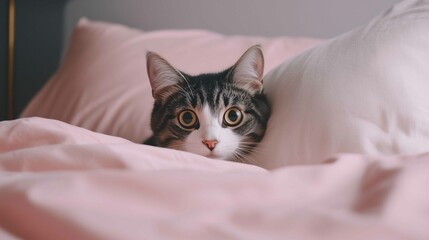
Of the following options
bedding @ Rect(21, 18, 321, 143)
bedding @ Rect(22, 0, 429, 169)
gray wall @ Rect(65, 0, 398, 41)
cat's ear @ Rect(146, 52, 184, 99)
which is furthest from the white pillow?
gray wall @ Rect(65, 0, 398, 41)

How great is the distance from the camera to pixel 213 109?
950mm

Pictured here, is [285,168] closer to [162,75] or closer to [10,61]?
[162,75]

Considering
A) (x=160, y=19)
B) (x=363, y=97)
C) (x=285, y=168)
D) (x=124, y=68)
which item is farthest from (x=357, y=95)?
(x=160, y=19)

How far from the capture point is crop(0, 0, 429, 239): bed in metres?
0.44

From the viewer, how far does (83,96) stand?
136 cm

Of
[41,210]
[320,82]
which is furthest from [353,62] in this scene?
[41,210]

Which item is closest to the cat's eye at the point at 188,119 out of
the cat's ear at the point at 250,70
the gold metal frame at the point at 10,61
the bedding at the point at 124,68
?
the cat's ear at the point at 250,70

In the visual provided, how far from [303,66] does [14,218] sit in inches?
22.4

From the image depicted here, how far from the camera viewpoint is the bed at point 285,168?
445 millimetres

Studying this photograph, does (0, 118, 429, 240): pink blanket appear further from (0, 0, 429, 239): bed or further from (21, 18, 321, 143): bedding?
(21, 18, 321, 143): bedding

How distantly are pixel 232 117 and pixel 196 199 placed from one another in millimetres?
494

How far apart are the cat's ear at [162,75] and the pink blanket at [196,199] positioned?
0.43 meters

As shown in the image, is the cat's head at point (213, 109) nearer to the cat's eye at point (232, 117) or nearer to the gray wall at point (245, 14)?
the cat's eye at point (232, 117)

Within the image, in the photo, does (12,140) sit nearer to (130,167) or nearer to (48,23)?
(130,167)
